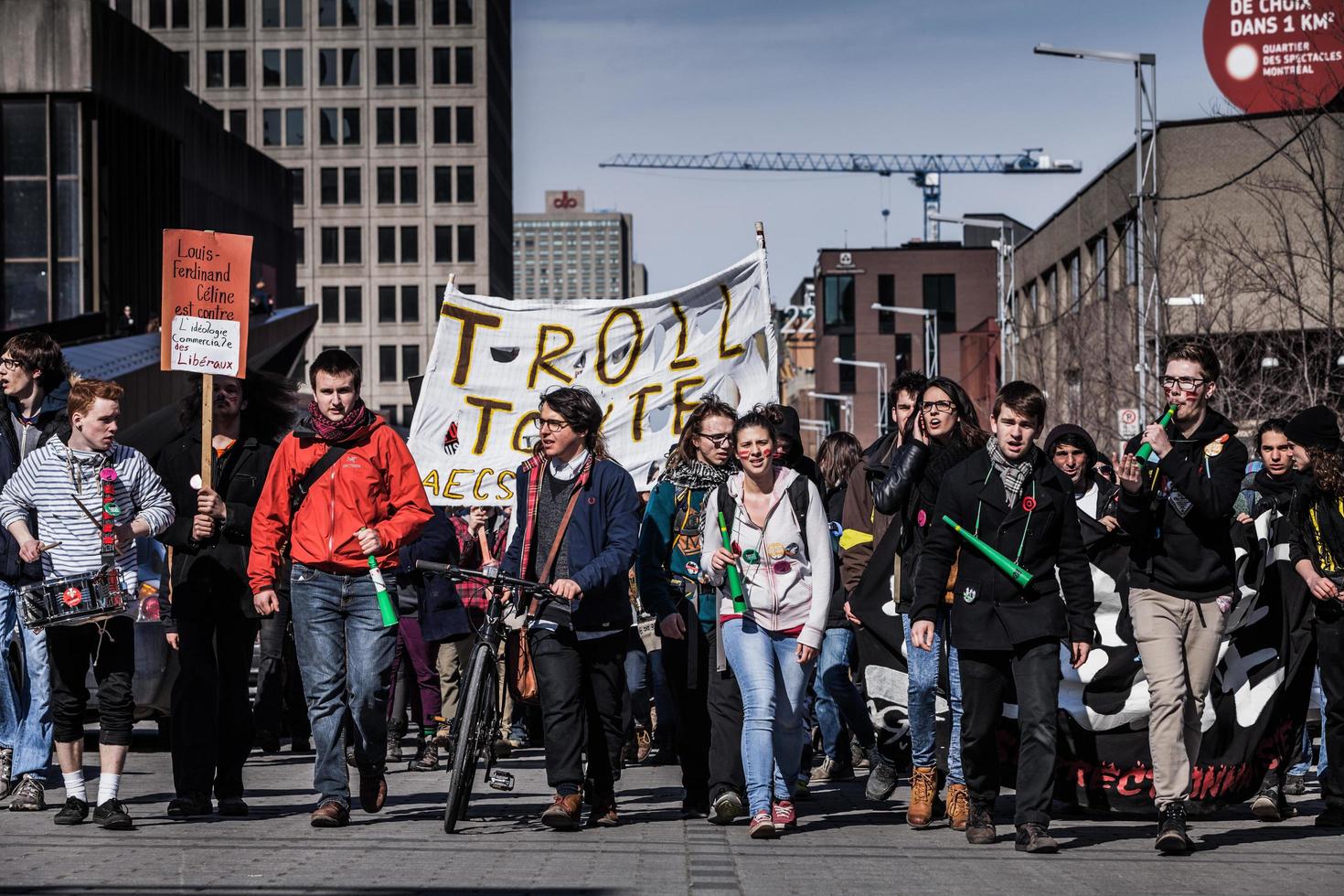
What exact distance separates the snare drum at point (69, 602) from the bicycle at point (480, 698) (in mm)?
1517

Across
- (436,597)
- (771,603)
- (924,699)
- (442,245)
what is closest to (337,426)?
(771,603)

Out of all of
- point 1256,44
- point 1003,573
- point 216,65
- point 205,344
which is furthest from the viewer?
point 216,65

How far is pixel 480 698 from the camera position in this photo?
27.9 ft

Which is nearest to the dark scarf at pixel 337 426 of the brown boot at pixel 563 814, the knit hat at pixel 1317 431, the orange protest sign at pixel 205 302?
the orange protest sign at pixel 205 302

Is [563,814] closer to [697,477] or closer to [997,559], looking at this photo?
[697,477]

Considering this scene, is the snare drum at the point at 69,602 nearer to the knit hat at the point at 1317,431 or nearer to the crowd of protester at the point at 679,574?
the crowd of protester at the point at 679,574

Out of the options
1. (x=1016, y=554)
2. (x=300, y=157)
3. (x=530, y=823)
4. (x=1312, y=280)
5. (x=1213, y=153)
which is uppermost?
(x=300, y=157)

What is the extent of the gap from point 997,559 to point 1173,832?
1365mm

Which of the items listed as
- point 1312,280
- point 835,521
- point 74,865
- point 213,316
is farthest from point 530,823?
point 1312,280

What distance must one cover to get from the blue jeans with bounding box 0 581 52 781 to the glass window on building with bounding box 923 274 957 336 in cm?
10920

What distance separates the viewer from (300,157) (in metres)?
108

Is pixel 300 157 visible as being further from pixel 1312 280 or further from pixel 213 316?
pixel 213 316

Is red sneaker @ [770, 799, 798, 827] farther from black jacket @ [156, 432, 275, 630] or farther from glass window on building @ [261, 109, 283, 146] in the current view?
glass window on building @ [261, 109, 283, 146]

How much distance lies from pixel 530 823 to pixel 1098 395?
30541 mm
